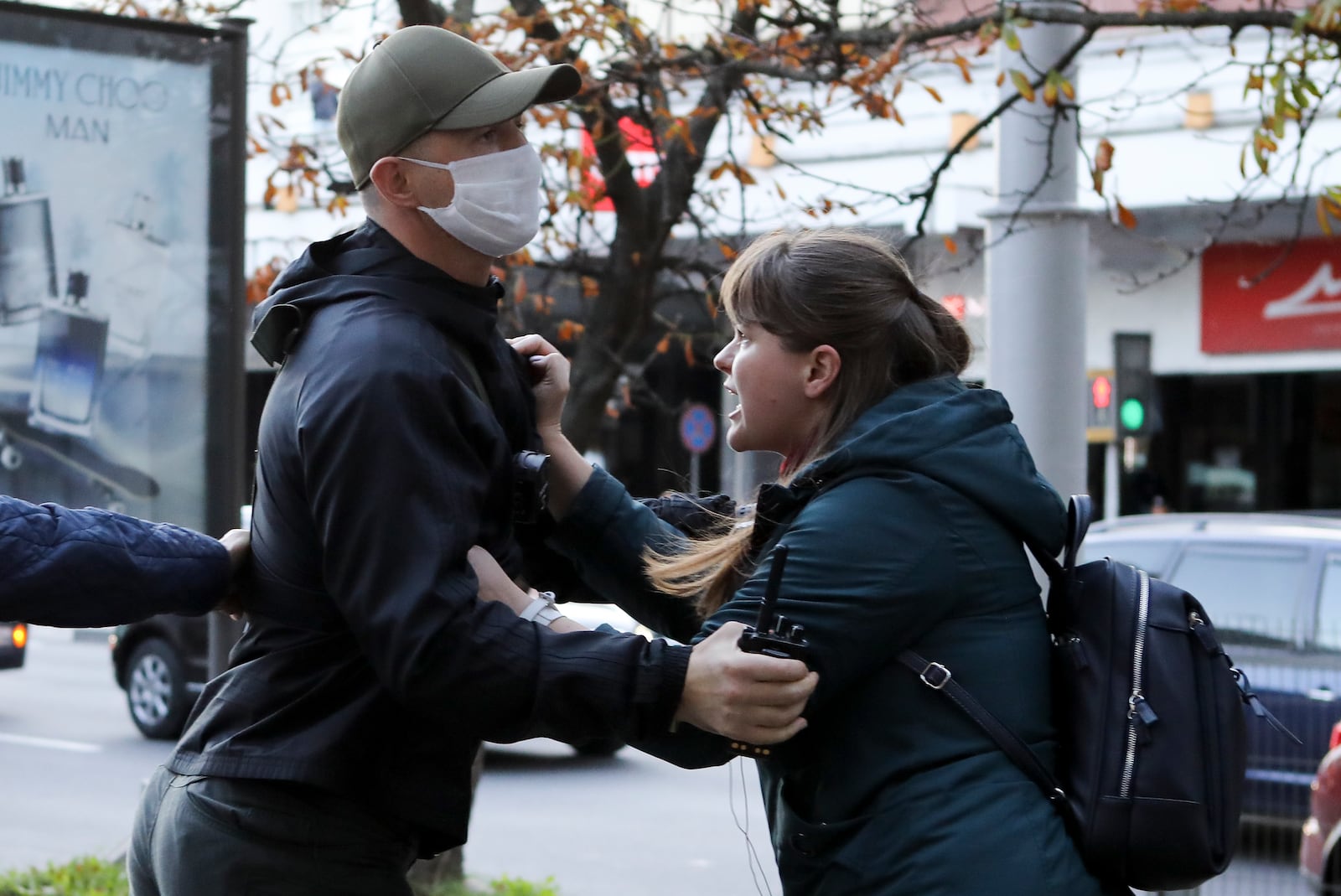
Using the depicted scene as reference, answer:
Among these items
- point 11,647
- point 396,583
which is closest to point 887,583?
point 396,583

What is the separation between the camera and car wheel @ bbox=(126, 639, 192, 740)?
12.2 m

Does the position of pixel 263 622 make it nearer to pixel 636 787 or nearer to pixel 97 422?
pixel 97 422

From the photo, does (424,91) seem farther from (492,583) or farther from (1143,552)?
(1143,552)

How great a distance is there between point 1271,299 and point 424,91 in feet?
54.7

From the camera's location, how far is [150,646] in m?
12.4

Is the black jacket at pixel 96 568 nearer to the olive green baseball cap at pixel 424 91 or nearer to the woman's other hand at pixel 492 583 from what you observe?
the woman's other hand at pixel 492 583

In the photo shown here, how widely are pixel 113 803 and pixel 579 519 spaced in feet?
28.0

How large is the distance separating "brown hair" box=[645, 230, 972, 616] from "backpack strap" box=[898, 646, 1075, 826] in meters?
0.36

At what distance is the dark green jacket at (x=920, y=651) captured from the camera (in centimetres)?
204

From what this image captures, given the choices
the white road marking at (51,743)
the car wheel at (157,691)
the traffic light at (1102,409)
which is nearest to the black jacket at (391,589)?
the car wheel at (157,691)

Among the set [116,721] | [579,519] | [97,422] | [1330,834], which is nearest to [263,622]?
[579,519]

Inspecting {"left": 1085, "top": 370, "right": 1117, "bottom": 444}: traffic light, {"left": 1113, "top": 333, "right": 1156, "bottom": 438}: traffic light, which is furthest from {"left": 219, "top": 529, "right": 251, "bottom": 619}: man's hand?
{"left": 1085, "top": 370, "right": 1117, "bottom": 444}: traffic light

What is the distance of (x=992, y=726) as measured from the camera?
81.7 inches

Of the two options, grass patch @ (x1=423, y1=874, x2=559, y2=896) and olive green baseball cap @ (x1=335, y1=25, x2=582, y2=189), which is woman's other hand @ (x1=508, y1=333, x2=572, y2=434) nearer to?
olive green baseball cap @ (x1=335, y1=25, x2=582, y2=189)
